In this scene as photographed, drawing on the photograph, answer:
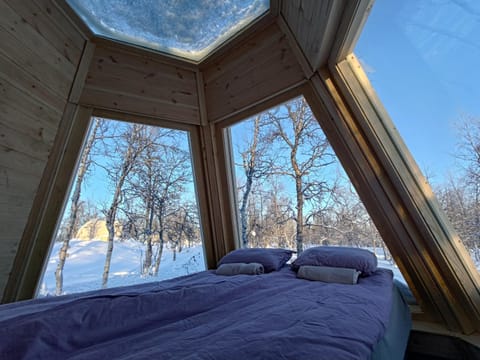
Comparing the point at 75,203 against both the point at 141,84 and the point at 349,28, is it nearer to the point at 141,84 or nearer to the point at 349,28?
the point at 141,84

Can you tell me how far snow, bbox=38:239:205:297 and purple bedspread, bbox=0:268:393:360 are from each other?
0.90m

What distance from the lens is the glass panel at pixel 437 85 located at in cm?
115

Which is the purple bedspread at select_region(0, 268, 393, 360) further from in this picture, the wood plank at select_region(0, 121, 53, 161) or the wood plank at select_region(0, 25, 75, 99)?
the wood plank at select_region(0, 25, 75, 99)

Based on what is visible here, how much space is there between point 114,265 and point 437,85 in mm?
2787

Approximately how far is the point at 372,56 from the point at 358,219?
1.22m

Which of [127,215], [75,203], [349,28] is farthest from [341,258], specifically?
[75,203]

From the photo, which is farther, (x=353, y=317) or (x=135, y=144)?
(x=135, y=144)

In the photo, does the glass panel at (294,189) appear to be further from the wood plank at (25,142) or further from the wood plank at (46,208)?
the wood plank at (25,142)

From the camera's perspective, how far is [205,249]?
2680mm

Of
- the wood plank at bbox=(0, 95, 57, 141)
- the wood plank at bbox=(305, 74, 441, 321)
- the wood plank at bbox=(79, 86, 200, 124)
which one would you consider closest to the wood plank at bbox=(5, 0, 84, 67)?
the wood plank at bbox=(79, 86, 200, 124)

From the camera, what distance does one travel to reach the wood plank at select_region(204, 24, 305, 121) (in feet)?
6.63

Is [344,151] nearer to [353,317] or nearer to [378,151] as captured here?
[378,151]

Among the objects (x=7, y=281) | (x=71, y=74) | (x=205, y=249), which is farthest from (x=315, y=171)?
(x=7, y=281)

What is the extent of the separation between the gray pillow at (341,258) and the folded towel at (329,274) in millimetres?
59
